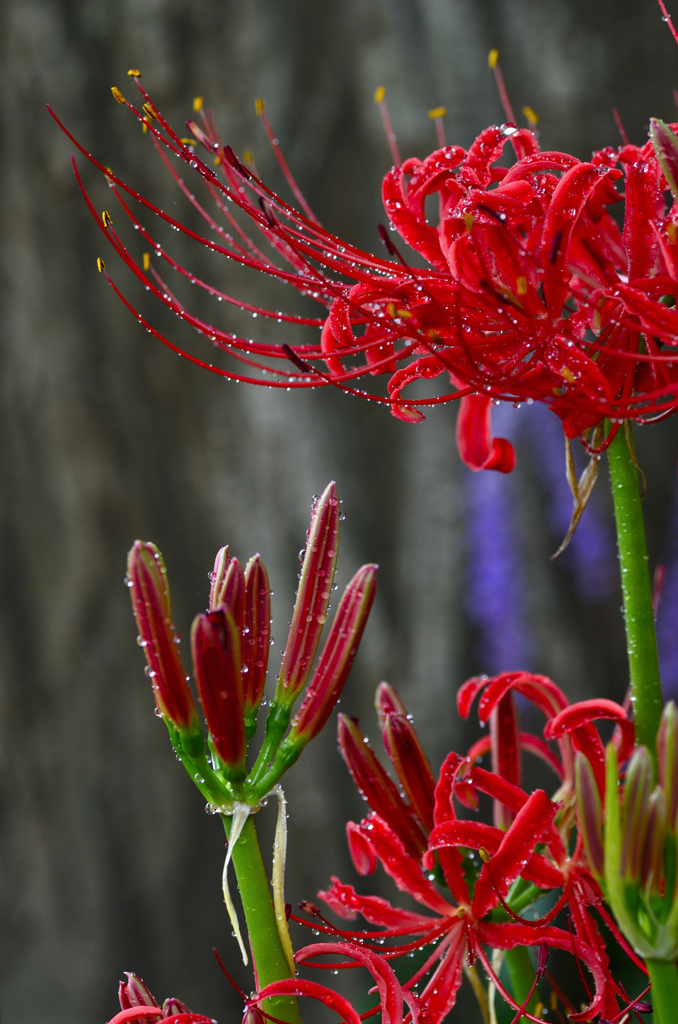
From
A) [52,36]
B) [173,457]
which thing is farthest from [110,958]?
[52,36]

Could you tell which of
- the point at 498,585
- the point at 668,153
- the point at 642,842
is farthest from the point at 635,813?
the point at 498,585

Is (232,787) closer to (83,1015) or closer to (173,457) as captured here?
(173,457)

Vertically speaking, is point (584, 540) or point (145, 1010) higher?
point (584, 540)

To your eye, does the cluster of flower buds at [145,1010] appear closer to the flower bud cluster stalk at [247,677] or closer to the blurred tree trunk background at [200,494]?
the flower bud cluster stalk at [247,677]

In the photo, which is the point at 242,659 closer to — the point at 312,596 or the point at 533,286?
the point at 312,596

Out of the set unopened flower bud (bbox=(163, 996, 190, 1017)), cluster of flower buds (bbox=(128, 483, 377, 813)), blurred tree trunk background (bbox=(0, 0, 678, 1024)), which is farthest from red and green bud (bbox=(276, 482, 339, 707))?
blurred tree trunk background (bbox=(0, 0, 678, 1024))

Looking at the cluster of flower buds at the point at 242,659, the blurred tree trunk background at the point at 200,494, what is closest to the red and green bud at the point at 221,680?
the cluster of flower buds at the point at 242,659
